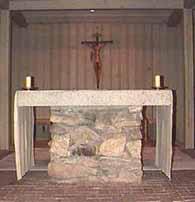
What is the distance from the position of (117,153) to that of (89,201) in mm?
842

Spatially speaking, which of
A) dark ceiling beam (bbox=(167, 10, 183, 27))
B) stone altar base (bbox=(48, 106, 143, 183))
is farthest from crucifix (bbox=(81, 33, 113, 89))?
stone altar base (bbox=(48, 106, 143, 183))

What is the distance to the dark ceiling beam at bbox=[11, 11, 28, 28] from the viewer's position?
7668mm

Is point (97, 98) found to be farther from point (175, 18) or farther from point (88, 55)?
point (88, 55)

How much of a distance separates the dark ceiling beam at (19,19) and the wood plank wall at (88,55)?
299 mm

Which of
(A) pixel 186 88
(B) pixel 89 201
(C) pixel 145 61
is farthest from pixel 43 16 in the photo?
(B) pixel 89 201

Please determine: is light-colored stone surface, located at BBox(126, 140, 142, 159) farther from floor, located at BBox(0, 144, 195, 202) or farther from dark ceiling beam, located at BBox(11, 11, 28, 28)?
dark ceiling beam, located at BBox(11, 11, 28, 28)

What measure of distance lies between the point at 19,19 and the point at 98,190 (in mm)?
5699

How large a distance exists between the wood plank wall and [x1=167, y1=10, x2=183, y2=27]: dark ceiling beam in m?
0.33

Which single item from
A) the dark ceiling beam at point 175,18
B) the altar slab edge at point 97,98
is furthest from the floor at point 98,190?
A: the dark ceiling beam at point 175,18

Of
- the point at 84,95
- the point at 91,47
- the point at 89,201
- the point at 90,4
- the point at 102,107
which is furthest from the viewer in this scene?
the point at 91,47

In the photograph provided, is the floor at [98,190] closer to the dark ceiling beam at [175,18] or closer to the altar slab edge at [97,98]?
the altar slab edge at [97,98]

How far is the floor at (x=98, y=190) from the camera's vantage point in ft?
9.74

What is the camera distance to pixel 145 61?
8.90 meters

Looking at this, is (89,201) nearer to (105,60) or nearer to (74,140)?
(74,140)
